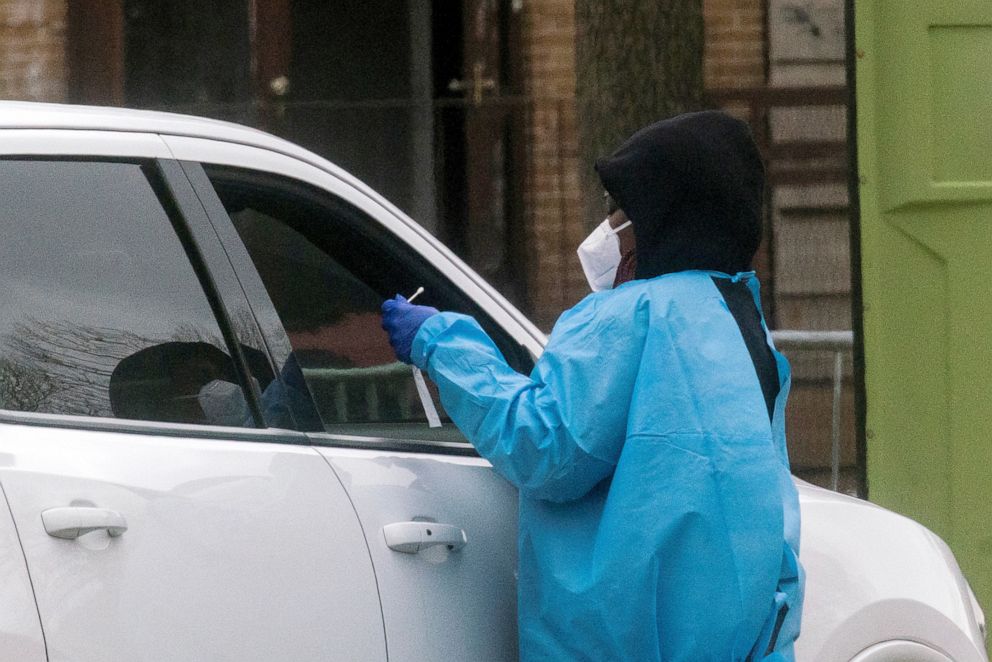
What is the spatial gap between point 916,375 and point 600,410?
248 cm

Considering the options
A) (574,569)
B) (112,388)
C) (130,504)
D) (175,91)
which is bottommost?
(574,569)

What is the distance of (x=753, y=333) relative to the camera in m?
2.58

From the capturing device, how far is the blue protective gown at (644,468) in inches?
93.7

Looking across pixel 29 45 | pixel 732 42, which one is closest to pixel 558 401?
pixel 732 42

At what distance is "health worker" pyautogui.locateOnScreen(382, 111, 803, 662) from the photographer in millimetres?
2385

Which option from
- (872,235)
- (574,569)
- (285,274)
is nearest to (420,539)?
(574,569)

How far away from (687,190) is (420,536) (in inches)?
27.9

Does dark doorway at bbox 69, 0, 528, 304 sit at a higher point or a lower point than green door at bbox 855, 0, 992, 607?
higher

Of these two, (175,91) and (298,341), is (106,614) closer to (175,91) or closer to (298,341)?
(298,341)

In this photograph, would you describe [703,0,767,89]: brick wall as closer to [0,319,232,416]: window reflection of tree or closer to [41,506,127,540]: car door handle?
[0,319,232,416]: window reflection of tree

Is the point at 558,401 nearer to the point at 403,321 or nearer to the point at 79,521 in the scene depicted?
the point at 403,321

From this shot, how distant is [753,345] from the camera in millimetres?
2568

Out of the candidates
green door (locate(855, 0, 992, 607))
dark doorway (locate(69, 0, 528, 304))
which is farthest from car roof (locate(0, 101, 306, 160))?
dark doorway (locate(69, 0, 528, 304))

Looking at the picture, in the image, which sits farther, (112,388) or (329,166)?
(329,166)
